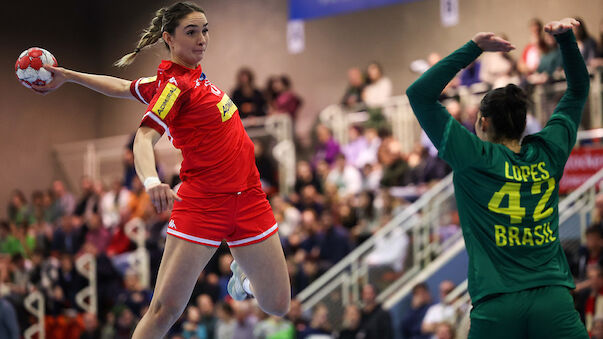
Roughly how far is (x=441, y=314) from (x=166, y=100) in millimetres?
5307

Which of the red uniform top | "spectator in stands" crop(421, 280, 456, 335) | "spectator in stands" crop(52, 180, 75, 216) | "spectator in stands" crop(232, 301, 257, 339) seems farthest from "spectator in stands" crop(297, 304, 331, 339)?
"spectator in stands" crop(52, 180, 75, 216)

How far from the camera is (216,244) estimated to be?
414 centimetres

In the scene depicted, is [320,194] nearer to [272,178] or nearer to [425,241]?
[272,178]

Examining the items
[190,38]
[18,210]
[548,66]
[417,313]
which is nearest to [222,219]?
[190,38]

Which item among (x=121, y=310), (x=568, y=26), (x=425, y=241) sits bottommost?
(x=121, y=310)

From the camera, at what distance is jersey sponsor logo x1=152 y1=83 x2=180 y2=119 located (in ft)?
12.6

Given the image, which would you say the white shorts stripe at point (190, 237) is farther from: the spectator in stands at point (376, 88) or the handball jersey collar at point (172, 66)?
the spectator in stands at point (376, 88)

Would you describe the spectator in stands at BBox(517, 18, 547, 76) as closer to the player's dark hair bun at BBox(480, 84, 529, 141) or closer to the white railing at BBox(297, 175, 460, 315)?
the white railing at BBox(297, 175, 460, 315)

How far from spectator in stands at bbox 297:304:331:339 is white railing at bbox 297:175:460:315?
1.71 ft

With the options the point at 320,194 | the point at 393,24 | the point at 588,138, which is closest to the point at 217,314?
the point at 320,194

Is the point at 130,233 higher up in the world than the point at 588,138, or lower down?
lower down

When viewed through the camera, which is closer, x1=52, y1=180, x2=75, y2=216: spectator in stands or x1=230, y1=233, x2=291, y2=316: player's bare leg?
x1=230, y1=233, x2=291, y2=316: player's bare leg

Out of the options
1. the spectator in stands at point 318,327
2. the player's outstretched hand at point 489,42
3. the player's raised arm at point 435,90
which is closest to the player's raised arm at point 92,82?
the player's raised arm at point 435,90

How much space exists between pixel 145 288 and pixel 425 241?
164 inches
